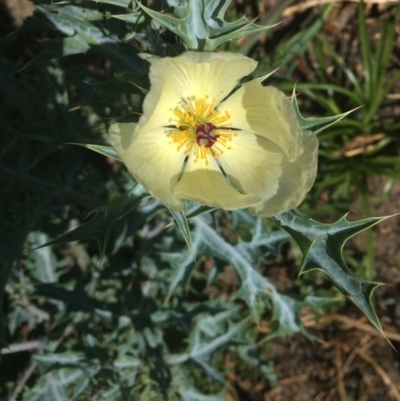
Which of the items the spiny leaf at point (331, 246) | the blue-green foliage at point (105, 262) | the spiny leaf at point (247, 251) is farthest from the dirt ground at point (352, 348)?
the spiny leaf at point (331, 246)

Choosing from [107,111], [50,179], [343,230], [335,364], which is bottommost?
[335,364]

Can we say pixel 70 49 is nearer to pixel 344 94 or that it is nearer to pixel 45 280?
pixel 45 280

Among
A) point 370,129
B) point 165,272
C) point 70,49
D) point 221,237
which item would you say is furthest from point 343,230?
point 370,129

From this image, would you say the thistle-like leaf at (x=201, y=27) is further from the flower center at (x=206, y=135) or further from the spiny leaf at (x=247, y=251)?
the spiny leaf at (x=247, y=251)

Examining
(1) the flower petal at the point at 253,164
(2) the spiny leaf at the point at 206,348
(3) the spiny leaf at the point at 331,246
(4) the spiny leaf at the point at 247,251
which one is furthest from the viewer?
(2) the spiny leaf at the point at 206,348

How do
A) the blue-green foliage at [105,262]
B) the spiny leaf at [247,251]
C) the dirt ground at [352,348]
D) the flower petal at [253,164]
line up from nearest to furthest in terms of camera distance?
1. the flower petal at [253,164]
2. the blue-green foliage at [105,262]
3. the spiny leaf at [247,251]
4. the dirt ground at [352,348]

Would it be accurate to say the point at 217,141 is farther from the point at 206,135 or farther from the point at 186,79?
the point at 186,79

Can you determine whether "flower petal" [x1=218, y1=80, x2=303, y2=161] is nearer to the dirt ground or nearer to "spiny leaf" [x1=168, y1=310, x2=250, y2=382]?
"spiny leaf" [x1=168, y1=310, x2=250, y2=382]

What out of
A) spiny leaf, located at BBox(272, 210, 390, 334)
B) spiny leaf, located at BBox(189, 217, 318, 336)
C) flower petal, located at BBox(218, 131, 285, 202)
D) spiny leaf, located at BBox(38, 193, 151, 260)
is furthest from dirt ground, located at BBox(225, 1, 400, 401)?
spiny leaf, located at BBox(38, 193, 151, 260)
